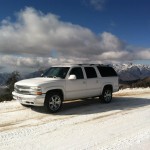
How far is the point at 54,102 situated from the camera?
10.4 m

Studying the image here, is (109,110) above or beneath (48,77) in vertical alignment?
beneath

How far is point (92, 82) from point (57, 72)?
1749 mm

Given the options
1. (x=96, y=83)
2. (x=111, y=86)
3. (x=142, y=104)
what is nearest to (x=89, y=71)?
(x=96, y=83)

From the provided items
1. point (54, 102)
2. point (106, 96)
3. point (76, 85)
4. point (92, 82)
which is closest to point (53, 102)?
point (54, 102)

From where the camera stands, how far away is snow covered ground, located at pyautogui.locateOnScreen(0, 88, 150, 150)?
6.58 meters

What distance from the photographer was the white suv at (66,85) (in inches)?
394

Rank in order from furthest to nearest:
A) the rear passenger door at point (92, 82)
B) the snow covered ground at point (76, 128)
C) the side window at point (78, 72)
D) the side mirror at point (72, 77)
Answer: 1. the rear passenger door at point (92, 82)
2. the side window at point (78, 72)
3. the side mirror at point (72, 77)
4. the snow covered ground at point (76, 128)

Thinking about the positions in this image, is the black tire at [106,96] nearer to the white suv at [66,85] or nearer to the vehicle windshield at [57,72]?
the white suv at [66,85]

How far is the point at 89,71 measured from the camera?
480 inches

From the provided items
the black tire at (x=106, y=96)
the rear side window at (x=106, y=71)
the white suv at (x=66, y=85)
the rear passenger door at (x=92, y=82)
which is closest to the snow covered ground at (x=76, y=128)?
the white suv at (x=66, y=85)

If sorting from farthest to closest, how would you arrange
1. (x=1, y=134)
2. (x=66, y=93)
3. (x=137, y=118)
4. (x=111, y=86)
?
(x=111, y=86), (x=66, y=93), (x=137, y=118), (x=1, y=134)

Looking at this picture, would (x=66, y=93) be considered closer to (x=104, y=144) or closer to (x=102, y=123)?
(x=102, y=123)

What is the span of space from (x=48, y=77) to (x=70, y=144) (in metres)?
5.04

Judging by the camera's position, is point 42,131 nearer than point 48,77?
Yes
